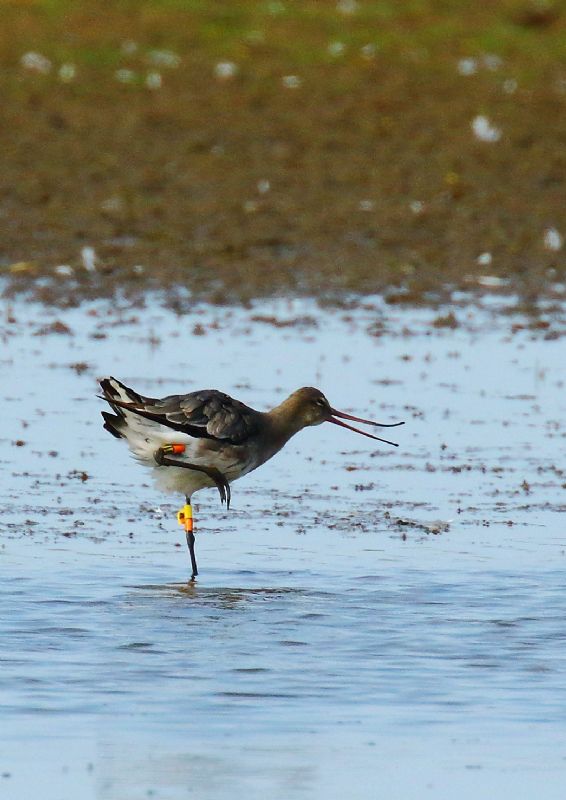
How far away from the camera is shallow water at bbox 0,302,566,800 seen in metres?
6.29

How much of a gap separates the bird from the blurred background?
21.2 feet

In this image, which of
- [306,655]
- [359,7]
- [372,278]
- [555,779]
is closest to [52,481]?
[306,655]

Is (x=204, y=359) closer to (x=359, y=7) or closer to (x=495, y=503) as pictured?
(x=495, y=503)

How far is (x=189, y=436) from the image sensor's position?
9047 mm

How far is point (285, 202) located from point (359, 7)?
8.32 meters

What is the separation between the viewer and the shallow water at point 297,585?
629 centimetres

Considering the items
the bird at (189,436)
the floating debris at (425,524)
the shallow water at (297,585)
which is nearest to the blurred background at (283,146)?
the shallow water at (297,585)

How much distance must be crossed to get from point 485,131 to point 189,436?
1303 cm

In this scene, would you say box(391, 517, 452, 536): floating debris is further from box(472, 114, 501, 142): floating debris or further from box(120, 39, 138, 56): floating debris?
box(120, 39, 138, 56): floating debris

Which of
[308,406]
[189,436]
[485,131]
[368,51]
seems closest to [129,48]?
[368,51]

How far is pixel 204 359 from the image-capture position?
1353cm

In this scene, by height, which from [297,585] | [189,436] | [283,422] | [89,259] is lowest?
[297,585]

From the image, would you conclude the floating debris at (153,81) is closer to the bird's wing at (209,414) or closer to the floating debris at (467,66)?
the floating debris at (467,66)

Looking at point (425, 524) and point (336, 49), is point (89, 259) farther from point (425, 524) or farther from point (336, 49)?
point (336, 49)
